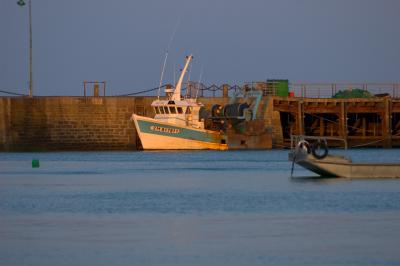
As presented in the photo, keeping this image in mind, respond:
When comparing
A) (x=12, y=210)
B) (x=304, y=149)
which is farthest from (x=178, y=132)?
(x=12, y=210)

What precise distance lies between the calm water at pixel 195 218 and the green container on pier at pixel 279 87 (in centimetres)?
2536

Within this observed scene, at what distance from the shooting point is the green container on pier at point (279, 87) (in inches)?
3189

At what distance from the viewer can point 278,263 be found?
23.1 meters

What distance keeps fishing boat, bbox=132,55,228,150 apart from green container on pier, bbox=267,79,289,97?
608cm

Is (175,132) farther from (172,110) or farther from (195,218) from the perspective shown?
(195,218)

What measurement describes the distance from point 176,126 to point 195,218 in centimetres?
4409

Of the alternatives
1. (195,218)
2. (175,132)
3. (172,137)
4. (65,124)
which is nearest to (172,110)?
(175,132)

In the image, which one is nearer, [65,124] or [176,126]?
[65,124]

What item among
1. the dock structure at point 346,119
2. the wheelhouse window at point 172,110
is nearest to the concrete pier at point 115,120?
the dock structure at point 346,119

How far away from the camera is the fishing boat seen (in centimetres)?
7462

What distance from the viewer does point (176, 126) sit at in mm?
75312

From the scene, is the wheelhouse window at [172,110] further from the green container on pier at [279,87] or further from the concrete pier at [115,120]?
the green container on pier at [279,87]

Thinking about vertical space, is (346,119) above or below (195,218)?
above

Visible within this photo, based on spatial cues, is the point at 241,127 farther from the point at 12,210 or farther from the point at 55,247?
the point at 55,247
